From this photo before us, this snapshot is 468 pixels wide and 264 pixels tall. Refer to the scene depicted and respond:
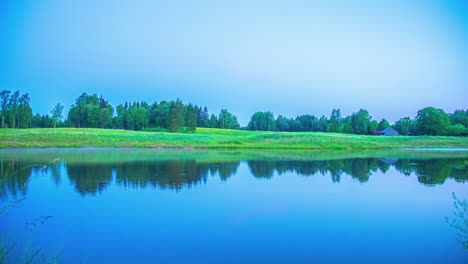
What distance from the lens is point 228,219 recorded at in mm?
13219

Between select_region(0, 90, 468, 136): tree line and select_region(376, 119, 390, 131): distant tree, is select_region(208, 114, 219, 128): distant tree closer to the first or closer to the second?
select_region(0, 90, 468, 136): tree line

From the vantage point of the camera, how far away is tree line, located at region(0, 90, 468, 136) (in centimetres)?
9762

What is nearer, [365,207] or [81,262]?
[81,262]

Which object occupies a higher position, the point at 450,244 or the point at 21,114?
the point at 21,114

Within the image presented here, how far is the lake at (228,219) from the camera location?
386 inches

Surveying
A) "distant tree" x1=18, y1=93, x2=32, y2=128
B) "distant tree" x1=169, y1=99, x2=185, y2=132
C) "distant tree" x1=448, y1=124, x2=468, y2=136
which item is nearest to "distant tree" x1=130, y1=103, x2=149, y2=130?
"distant tree" x1=169, y1=99, x2=185, y2=132

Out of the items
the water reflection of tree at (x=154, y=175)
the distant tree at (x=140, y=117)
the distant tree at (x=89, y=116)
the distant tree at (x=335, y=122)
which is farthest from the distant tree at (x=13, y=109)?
the distant tree at (x=335, y=122)

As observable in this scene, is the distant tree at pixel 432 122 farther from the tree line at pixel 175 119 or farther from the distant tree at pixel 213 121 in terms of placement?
the distant tree at pixel 213 121

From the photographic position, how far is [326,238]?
36.7 ft

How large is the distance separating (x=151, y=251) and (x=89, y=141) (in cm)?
5226

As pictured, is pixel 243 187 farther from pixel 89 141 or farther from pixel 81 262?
pixel 89 141

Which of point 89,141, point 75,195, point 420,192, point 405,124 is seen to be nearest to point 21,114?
point 89,141

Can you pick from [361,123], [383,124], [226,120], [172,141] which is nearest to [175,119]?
[172,141]

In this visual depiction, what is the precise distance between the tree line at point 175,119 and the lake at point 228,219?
77816 mm
